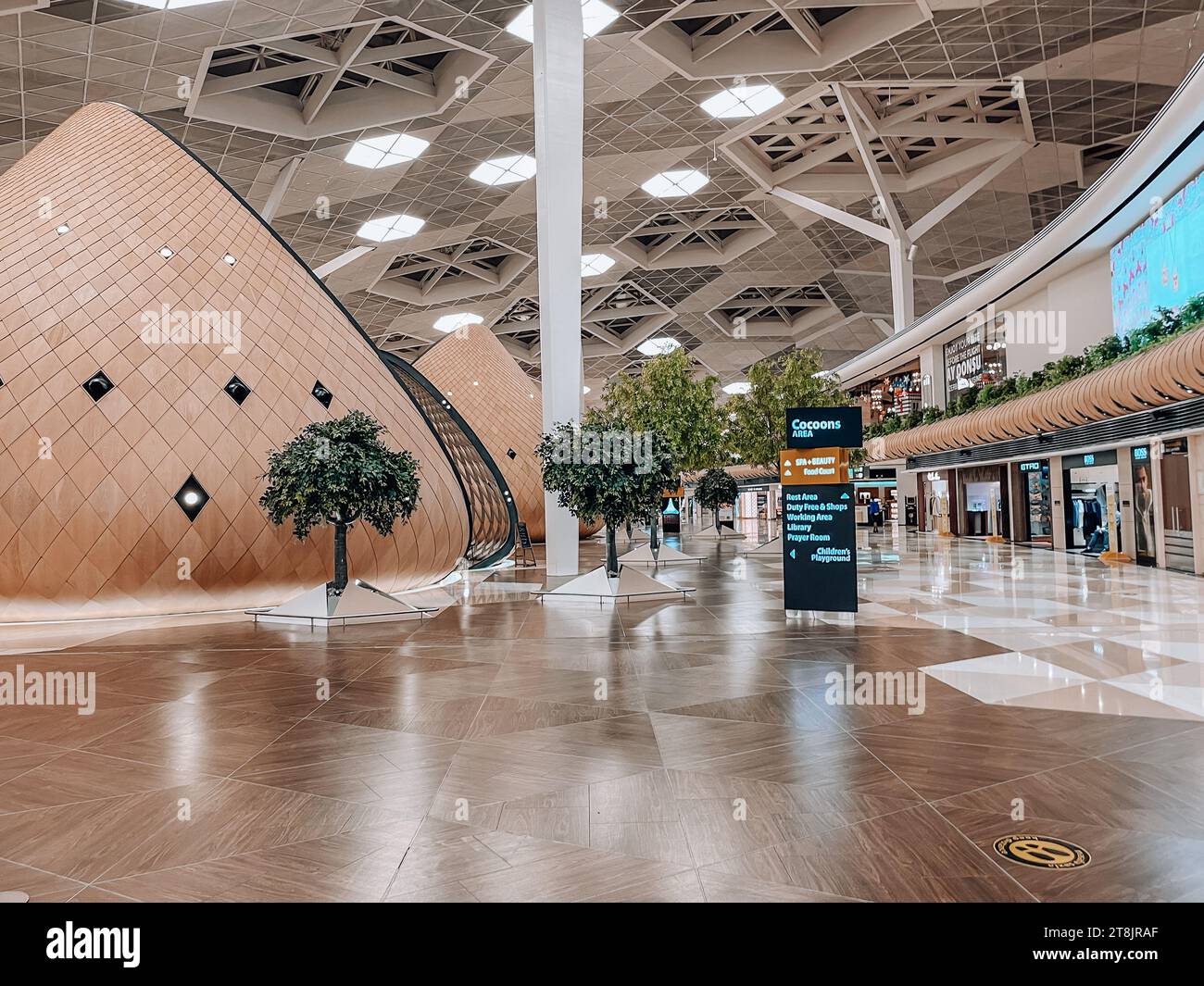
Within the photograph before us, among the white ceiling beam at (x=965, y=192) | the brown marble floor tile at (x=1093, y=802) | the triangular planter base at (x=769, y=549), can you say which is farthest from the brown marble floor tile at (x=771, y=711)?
the white ceiling beam at (x=965, y=192)

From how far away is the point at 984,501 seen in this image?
28.4m

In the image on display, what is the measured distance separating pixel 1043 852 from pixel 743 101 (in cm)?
2620

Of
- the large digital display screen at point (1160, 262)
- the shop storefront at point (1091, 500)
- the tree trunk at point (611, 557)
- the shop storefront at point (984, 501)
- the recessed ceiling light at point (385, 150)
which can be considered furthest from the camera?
the shop storefront at point (984, 501)

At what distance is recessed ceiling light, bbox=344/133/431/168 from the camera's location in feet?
81.1

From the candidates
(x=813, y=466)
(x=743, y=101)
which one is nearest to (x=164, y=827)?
(x=813, y=466)

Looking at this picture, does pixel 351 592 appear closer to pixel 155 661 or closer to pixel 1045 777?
pixel 155 661

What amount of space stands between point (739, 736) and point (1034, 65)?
2575 centimetres

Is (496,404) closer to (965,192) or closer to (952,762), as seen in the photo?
(965,192)

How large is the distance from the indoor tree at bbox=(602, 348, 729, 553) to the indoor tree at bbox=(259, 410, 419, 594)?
7.97 m

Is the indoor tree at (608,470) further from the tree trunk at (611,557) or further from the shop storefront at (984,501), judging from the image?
the shop storefront at (984,501)

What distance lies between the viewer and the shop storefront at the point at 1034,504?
23703 mm

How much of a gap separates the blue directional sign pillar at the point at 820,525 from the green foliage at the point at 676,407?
769cm
